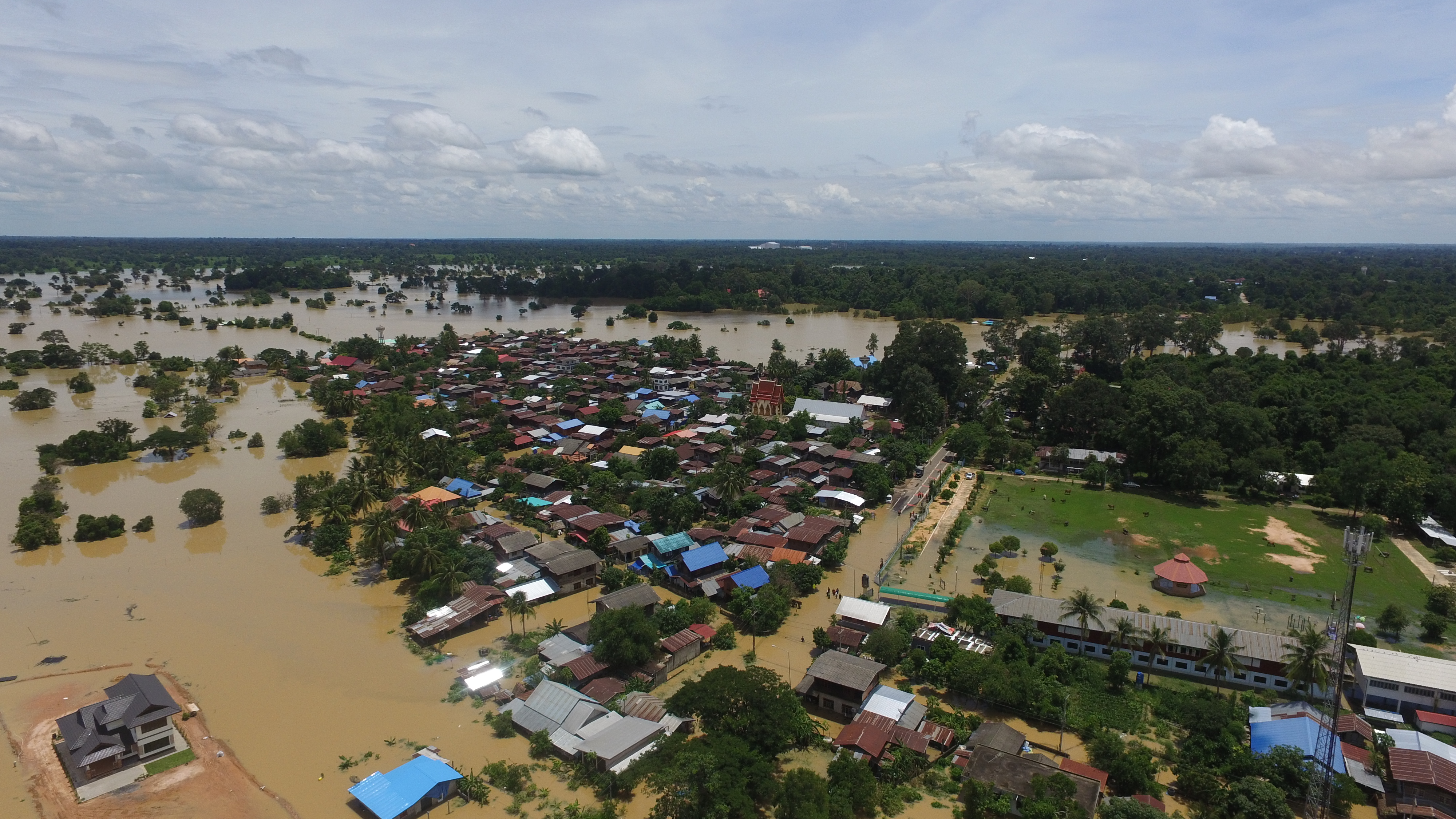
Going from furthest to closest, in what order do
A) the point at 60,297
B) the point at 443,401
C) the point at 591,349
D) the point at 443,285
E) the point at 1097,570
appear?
the point at 443,285 < the point at 60,297 < the point at 591,349 < the point at 443,401 < the point at 1097,570

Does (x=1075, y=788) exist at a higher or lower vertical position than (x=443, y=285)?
lower

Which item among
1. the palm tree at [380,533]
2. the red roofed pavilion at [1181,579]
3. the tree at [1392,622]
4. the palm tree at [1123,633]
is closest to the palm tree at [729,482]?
the palm tree at [380,533]

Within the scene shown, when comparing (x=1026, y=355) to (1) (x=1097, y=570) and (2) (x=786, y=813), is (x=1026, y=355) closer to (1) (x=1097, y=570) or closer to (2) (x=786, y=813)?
(1) (x=1097, y=570)

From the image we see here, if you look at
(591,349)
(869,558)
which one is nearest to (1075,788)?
(869,558)

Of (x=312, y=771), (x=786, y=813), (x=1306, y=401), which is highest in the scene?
(x=1306, y=401)

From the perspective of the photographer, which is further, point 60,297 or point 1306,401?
point 60,297

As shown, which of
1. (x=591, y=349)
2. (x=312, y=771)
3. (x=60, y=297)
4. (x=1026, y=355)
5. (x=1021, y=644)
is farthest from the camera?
(x=60, y=297)

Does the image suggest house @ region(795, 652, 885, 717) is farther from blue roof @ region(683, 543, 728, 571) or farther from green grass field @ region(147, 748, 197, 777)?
green grass field @ region(147, 748, 197, 777)

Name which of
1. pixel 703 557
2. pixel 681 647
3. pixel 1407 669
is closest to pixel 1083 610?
pixel 1407 669

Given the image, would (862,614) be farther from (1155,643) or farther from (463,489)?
(463,489)
